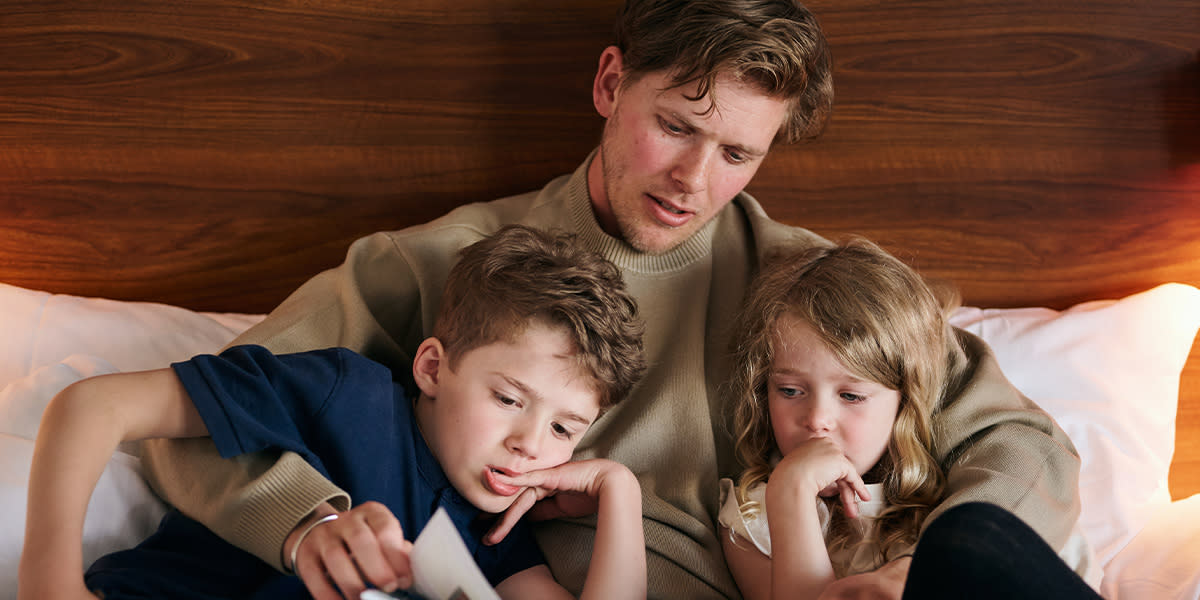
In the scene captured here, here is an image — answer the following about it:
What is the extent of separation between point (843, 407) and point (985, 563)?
0.44 metres

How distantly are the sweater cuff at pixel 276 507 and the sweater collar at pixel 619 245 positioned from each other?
62 cm

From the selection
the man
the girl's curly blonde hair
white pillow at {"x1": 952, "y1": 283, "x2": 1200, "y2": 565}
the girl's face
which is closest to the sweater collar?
the man

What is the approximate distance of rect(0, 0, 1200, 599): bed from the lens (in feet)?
5.11

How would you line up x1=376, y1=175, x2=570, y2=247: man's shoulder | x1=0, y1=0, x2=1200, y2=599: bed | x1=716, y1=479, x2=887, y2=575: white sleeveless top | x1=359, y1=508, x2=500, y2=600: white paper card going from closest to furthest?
x1=359, y1=508, x2=500, y2=600: white paper card, x1=716, y1=479, x2=887, y2=575: white sleeveless top, x1=376, y1=175, x2=570, y2=247: man's shoulder, x1=0, y1=0, x2=1200, y2=599: bed

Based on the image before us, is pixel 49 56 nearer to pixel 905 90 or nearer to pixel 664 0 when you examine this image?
pixel 664 0

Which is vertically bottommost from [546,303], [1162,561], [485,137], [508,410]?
[1162,561]

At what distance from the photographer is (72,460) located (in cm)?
89

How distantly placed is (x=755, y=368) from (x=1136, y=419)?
0.79 meters

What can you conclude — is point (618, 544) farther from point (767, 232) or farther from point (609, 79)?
point (609, 79)

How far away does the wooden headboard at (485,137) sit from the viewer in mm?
1579

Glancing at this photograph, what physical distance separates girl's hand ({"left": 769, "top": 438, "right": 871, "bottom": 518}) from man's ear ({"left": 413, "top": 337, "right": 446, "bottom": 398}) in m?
0.48

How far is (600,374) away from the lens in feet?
3.74

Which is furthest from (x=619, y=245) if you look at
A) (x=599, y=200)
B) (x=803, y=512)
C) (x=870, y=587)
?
(x=870, y=587)

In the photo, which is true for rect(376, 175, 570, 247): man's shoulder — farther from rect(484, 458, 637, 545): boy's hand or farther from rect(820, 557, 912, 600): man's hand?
rect(820, 557, 912, 600): man's hand
